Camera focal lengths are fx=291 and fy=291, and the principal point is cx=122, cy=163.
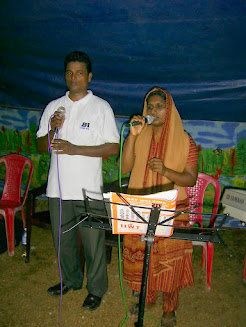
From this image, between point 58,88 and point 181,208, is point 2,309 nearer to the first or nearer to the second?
point 181,208

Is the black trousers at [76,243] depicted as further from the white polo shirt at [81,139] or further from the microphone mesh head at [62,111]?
the microphone mesh head at [62,111]

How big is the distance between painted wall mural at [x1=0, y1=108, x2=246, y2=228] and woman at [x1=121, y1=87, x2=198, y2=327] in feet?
6.40

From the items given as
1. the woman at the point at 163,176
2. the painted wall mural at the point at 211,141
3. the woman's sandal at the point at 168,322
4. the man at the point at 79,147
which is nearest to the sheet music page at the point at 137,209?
the woman at the point at 163,176

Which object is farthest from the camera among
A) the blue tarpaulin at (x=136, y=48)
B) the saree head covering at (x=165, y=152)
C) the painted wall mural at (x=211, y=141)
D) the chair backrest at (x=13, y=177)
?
the painted wall mural at (x=211, y=141)

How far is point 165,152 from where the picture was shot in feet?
7.20

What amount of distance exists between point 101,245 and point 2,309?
107cm

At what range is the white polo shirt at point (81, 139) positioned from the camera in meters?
2.35

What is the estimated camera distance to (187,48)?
2.76 m

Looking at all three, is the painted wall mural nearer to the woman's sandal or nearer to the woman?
the woman

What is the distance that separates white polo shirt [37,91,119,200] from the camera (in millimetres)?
2352

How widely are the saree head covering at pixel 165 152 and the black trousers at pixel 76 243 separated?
1.55 feet

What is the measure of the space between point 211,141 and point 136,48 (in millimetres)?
1877

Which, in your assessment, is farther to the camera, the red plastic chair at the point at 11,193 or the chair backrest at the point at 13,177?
the chair backrest at the point at 13,177

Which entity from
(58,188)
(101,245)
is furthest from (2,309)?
(58,188)
